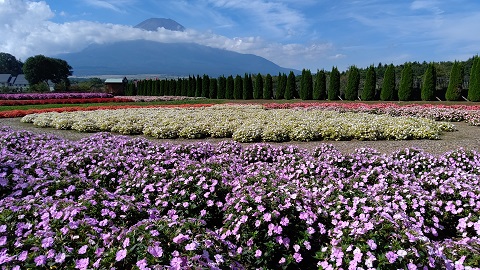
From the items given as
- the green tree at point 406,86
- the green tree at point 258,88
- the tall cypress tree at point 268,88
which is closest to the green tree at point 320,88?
the tall cypress tree at point 268,88

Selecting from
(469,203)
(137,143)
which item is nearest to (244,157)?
(137,143)

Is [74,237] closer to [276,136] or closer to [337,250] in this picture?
[337,250]

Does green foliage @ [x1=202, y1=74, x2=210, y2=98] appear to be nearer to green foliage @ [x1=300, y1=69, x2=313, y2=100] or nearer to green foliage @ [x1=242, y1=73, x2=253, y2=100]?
green foliage @ [x1=242, y1=73, x2=253, y2=100]

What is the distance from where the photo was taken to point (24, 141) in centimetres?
714

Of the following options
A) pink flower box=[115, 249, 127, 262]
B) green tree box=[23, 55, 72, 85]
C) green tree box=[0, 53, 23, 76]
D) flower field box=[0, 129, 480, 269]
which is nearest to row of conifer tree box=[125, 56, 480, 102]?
flower field box=[0, 129, 480, 269]

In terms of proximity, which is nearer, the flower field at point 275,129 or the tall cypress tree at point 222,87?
the flower field at point 275,129

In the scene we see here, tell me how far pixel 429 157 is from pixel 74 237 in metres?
5.58

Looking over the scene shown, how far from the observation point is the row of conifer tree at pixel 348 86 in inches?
1021

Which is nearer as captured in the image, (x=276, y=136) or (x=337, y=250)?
(x=337, y=250)

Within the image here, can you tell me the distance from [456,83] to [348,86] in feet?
25.4

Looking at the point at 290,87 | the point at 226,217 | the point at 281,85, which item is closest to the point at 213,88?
the point at 281,85

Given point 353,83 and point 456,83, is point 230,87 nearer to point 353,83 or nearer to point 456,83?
point 353,83

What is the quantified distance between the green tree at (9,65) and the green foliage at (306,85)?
12220cm

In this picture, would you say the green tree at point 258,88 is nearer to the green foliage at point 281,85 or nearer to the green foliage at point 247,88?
the green foliage at point 247,88
